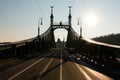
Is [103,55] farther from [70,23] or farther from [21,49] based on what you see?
[70,23]

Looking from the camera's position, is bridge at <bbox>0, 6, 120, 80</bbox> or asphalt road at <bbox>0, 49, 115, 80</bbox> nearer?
asphalt road at <bbox>0, 49, 115, 80</bbox>

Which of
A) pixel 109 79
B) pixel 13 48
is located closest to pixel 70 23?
pixel 13 48

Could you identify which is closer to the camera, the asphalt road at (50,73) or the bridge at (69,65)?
the asphalt road at (50,73)

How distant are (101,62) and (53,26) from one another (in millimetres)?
117727

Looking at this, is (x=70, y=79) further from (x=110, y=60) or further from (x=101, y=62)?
(x=101, y=62)

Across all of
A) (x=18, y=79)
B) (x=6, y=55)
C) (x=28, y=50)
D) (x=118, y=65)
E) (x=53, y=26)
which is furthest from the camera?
(x=53, y=26)

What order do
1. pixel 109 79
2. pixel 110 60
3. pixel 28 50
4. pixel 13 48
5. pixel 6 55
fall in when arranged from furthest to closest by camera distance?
pixel 28 50 → pixel 13 48 → pixel 6 55 → pixel 110 60 → pixel 109 79

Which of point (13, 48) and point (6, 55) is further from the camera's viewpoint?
point (13, 48)

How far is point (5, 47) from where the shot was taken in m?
46.1

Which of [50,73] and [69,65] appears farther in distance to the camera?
[69,65]

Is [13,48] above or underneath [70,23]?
underneath

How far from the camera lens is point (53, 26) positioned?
15038cm

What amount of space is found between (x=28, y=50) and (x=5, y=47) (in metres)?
21.3

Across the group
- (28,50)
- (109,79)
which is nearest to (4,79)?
(109,79)
